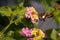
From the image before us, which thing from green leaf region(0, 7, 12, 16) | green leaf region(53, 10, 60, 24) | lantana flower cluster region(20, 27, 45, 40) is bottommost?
lantana flower cluster region(20, 27, 45, 40)

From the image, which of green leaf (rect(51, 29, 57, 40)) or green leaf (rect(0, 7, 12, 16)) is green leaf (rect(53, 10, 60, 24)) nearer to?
green leaf (rect(51, 29, 57, 40))

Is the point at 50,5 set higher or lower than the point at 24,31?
higher

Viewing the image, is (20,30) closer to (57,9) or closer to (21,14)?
(21,14)

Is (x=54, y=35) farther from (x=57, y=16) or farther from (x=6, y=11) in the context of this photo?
(x=6, y=11)

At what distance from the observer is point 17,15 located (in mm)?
1021

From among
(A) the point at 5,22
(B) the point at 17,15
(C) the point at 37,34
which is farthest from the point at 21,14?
(A) the point at 5,22

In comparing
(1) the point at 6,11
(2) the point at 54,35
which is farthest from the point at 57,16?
(1) the point at 6,11

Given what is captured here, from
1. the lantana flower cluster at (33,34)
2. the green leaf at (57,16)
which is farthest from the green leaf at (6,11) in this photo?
the green leaf at (57,16)

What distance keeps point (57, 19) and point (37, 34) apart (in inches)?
4.8

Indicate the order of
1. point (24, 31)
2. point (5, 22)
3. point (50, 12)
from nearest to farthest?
point (24, 31) → point (50, 12) → point (5, 22)

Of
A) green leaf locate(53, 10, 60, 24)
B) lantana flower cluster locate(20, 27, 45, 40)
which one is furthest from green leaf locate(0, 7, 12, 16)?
green leaf locate(53, 10, 60, 24)

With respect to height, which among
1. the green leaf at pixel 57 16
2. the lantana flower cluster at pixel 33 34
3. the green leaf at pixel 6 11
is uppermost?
the green leaf at pixel 6 11

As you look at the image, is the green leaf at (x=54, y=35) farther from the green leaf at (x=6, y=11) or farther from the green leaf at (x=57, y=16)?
the green leaf at (x=6, y=11)

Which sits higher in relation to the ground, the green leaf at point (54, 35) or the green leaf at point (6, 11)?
the green leaf at point (6, 11)
